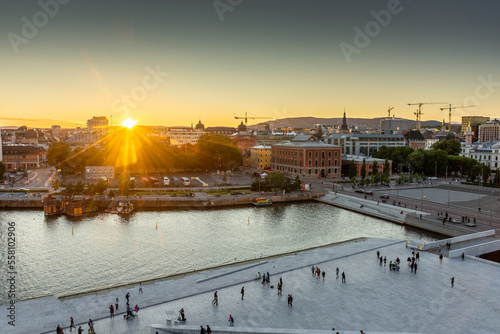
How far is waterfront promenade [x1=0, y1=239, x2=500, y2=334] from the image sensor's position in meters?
16.7

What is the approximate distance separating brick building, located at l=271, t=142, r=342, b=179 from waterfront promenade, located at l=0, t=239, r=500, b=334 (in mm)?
44308

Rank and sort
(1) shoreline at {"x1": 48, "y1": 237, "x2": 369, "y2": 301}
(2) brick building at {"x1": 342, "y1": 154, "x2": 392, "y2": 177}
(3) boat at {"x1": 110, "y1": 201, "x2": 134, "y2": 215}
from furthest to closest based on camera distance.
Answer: (2) brick building at {"x1": 342, "y1": 154, "x2": 392, "y2": 177} < (3) boat at {"x1": 110, "y1": 201, "x2": 134, "y2": 215} < (1) shoreline at {"x1": 48, "y1": 237, "x2": 369, "y2": 301}

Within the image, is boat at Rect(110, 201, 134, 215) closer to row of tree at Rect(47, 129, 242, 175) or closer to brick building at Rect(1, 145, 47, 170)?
row of tree at Rect(47, 129, 242, 175)

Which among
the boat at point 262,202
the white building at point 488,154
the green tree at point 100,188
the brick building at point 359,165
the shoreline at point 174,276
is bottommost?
the shoreline at point 174,276

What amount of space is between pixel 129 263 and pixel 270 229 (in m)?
14.2

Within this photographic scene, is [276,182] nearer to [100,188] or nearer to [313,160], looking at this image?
[313,160]

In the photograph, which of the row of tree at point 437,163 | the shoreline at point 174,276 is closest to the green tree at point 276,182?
the shoreline at point 174,276

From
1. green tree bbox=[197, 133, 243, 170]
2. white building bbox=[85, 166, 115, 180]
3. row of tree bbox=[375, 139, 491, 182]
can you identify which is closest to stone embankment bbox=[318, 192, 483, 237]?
row of tree bbox=[375, 139, 491, 182]

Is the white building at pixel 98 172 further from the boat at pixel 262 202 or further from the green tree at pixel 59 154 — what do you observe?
the boat at pixel 262 202

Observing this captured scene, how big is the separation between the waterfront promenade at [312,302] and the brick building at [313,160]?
145 feet

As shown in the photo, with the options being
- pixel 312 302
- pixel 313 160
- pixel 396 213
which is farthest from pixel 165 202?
pixel 313 160

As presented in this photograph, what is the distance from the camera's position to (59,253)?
1095 inches

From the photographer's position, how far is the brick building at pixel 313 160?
224 ft

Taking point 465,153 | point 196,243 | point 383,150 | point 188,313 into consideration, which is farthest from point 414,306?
point 465,153
